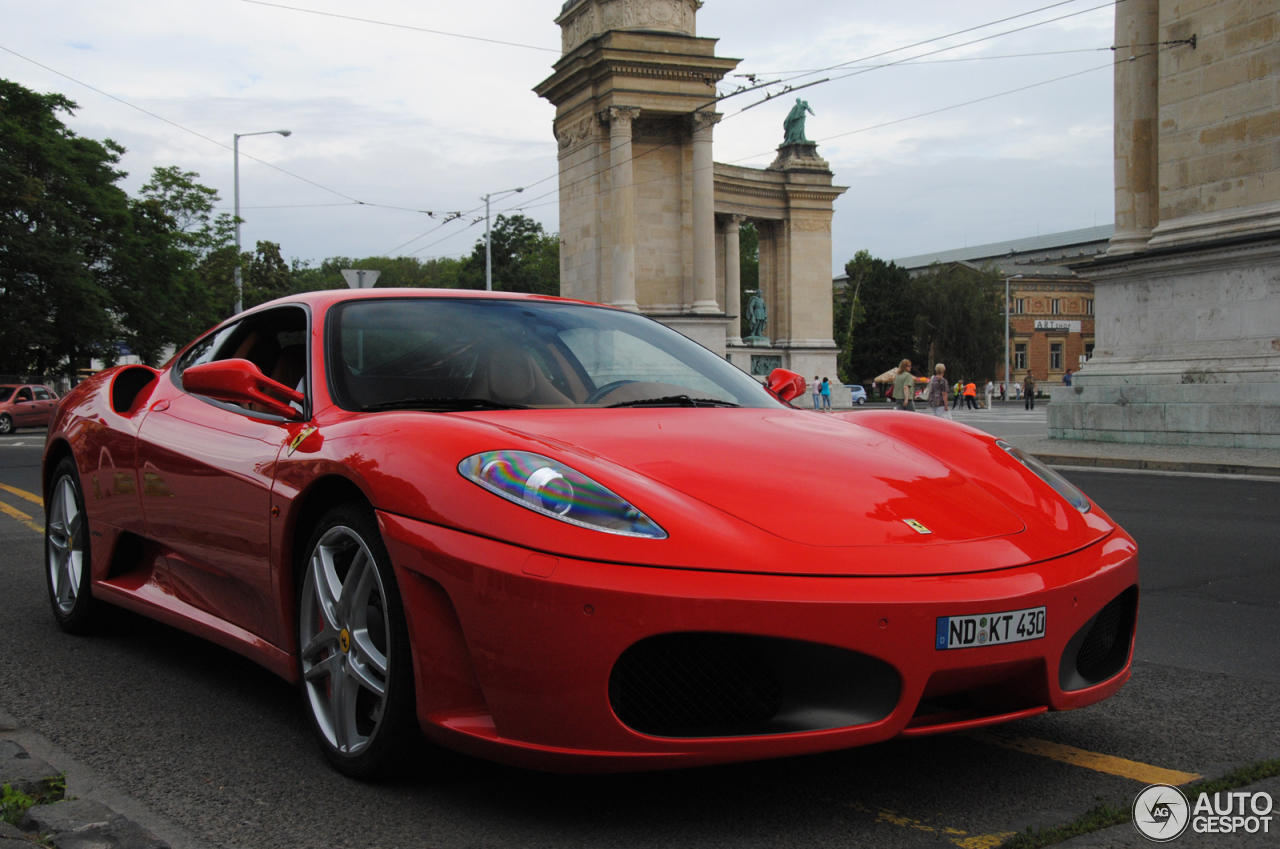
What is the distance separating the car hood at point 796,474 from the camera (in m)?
2.56

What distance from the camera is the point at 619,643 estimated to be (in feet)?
7.38

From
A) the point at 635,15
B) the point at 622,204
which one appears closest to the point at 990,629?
the point at 622,204

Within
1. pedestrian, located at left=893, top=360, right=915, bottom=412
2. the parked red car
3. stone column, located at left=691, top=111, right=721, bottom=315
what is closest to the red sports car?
pedestrian, located at left=893, top=360, right=915, bottom=412

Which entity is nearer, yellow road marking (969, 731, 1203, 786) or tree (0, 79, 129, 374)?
yellow road marking (969, 731, 1203, 786)

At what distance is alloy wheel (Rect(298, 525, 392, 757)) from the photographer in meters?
2.69

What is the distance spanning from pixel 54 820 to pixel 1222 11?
→ 18.5 meters

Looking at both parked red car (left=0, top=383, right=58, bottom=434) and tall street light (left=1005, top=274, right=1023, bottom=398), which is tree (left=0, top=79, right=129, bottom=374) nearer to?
parked red car (left=0, top=383, right=58, bottom=434)

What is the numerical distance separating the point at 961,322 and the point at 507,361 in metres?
83.5

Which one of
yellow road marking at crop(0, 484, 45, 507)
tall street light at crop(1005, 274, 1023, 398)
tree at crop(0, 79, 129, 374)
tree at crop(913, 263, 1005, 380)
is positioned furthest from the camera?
tree at crop(913, 263, 1005, 380)

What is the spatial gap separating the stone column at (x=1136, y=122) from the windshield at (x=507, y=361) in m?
16.8

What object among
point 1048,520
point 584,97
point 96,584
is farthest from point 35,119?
point 1048,520

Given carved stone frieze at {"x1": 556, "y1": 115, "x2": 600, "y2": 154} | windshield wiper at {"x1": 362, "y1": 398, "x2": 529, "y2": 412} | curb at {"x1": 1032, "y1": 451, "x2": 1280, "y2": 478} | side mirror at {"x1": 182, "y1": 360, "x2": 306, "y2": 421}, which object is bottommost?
curb at {"x1": 1032, "y1": 451, "x2": 1280, "y2": 478}

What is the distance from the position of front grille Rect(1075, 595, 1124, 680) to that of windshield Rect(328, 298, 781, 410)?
131 cm

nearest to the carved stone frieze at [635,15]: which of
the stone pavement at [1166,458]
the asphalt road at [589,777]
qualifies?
the stone pavement at [1166,458]
